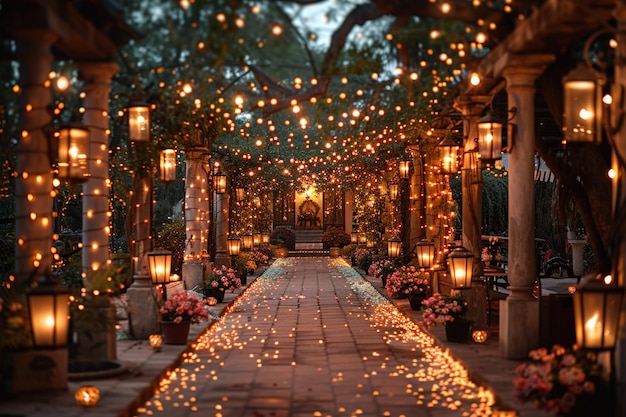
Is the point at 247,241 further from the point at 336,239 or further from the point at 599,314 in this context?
the point at 599,314

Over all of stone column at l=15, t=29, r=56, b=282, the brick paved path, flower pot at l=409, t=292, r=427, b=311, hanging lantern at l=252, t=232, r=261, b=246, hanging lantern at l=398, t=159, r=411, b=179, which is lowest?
the brick paved path

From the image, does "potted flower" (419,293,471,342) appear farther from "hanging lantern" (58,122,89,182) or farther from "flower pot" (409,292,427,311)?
"hanging lantern" (58,122,89,182)

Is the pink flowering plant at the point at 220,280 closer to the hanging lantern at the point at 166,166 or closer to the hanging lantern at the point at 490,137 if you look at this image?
the hanging lantern at the point at 166,166

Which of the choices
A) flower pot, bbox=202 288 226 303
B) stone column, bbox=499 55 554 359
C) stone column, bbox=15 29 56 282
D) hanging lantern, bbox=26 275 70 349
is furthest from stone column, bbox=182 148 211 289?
hanging lantern, bbox=26 275 70 349

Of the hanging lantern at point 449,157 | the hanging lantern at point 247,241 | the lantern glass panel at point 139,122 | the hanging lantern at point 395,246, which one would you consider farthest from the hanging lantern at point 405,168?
the lantern glass panel at point 139,122

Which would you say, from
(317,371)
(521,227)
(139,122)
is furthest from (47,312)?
(521,227)

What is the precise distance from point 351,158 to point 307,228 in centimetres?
2783

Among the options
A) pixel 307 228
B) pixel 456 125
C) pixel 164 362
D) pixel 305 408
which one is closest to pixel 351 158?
pixel 456 125

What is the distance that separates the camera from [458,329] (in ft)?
40.9

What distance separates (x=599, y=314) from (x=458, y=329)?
5.26 m

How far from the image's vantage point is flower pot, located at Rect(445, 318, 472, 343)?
12469 mm

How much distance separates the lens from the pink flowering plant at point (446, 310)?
40.9 ft

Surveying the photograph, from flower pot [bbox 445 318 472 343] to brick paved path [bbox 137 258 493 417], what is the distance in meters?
0.32

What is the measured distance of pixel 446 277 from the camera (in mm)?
16625
